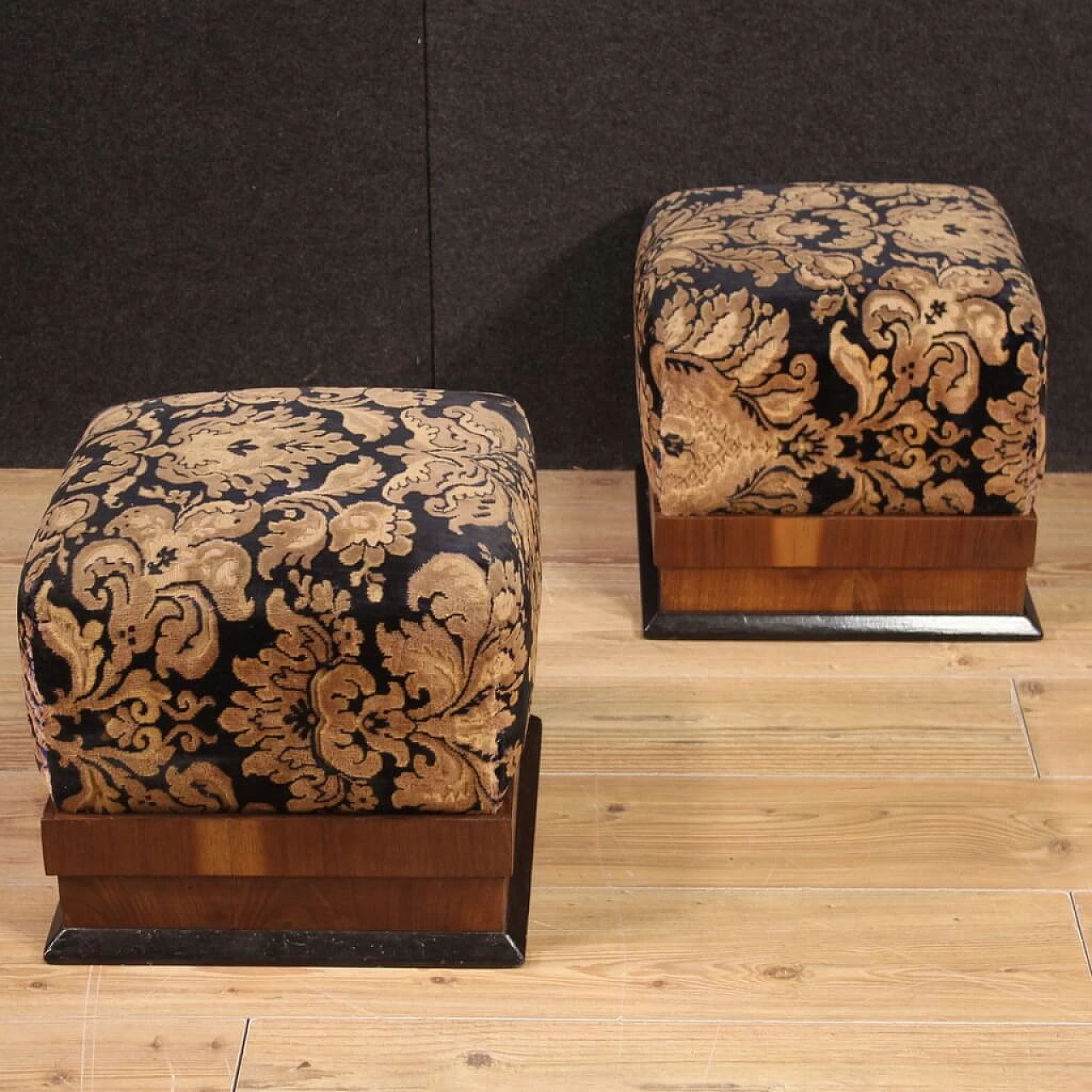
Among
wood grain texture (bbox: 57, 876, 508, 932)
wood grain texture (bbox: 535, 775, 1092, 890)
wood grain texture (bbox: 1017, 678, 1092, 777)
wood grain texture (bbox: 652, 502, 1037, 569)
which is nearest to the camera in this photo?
wood grain texture (bbox: 57, 876, 508, 932)

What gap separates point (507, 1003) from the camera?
129 cm

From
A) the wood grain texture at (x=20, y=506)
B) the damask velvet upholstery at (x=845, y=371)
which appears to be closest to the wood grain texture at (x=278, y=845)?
the damask velvet upholstery at (x=845, y=371)

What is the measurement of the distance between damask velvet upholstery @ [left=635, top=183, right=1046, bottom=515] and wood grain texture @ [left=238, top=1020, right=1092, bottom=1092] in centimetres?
60

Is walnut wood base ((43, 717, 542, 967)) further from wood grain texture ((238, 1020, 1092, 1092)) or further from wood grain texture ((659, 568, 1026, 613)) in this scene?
wood grain texture ((659, 568, 1026, 613))

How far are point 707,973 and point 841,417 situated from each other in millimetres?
590

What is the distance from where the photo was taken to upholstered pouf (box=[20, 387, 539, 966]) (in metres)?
1.21

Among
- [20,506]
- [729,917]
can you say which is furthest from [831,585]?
[20,506]

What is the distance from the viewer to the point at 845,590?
175 cm

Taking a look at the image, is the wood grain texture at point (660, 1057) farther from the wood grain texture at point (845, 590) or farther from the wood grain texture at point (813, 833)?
the wood grain texture at point (845, 590)

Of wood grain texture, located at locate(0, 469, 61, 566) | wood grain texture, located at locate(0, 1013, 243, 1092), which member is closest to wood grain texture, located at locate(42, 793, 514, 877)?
wood grain texture, located at locate(0, 1013, 243, 1092)

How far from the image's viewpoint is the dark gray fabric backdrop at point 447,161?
1.94 m

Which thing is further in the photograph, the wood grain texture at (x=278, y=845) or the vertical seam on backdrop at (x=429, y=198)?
the vertical seam on backdrop at (x=429, y=198)

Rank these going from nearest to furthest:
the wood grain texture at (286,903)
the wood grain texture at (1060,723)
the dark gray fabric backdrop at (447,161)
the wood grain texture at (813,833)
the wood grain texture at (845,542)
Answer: the wood grain texture at (286,903) → the wood grain texture at (813,833) → the wood grain texture at (1060,723) → the wood grain texture at (845,542) → the dark gray fabric backdrop at (447,161)

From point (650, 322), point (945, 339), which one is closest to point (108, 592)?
point (650, 322)
